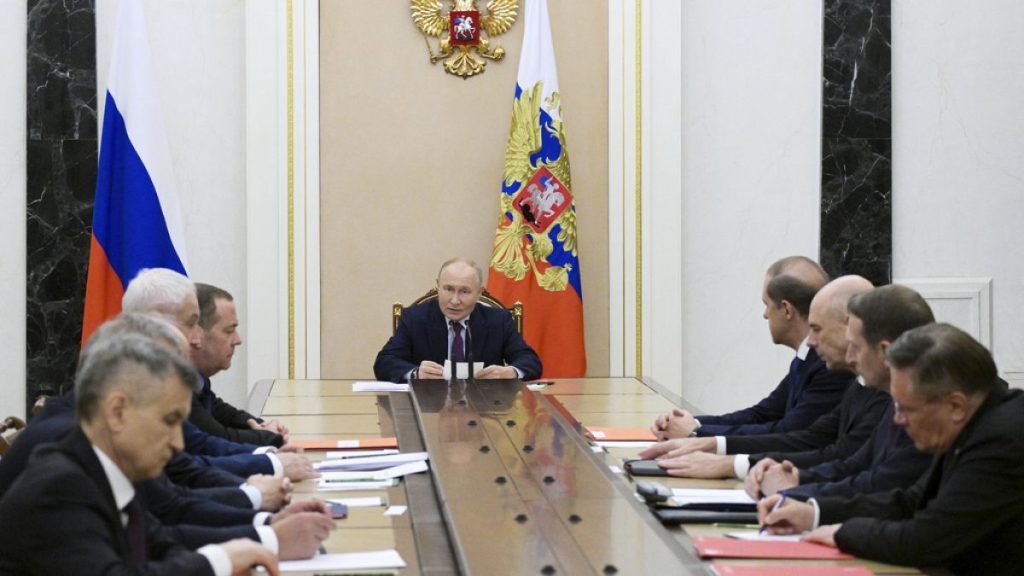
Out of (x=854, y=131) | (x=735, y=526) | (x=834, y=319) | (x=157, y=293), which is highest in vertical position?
(x=854, y=131)

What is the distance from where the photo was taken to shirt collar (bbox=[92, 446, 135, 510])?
2.50 meters

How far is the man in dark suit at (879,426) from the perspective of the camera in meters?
3.60

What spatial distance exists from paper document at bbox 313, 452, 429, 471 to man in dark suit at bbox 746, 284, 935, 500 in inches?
40.4

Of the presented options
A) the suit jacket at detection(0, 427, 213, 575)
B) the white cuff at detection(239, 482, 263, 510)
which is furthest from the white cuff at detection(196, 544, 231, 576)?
the white cuff at detection(239, 482, 263, 510)

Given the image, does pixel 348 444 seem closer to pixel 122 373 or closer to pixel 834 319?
pixel 834 319

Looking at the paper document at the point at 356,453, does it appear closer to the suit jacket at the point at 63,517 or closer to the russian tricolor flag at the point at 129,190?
the suit jacket at the point at 63,517

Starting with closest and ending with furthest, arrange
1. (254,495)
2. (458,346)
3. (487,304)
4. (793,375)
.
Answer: (254,495) < (793,375) < (458,346) < (487,304)

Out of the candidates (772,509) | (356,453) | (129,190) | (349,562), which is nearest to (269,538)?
(349,562)

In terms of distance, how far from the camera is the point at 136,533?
2648mm

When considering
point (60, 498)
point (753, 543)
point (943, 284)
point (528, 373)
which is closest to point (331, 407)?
point (528, 373)

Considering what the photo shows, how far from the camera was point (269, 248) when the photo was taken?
780 cm

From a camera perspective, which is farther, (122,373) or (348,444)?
(348,444)

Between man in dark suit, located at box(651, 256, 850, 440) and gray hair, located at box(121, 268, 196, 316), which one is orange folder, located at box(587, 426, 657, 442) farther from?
gray hair, located at box(121, 268, 196, 316)

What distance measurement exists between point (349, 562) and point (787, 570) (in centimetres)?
93
